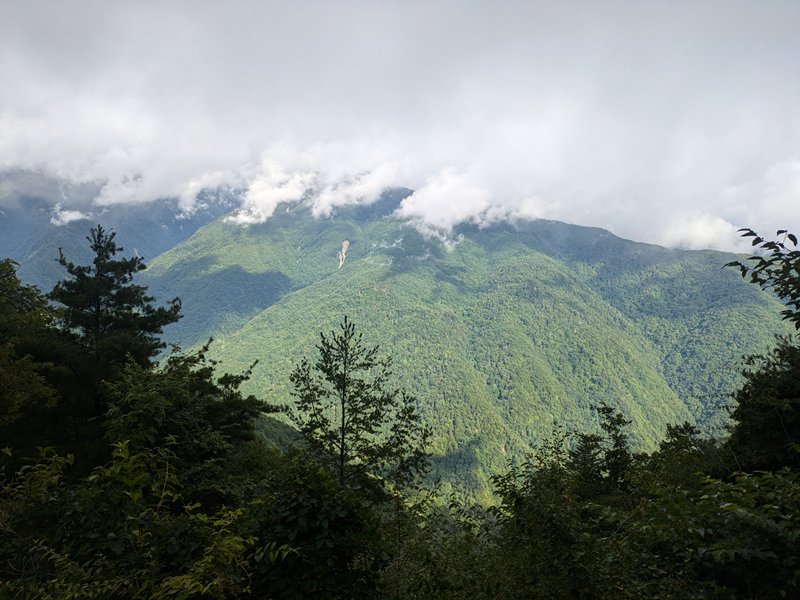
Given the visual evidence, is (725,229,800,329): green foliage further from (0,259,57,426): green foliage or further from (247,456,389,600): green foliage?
(0,259,57,426): green foliage

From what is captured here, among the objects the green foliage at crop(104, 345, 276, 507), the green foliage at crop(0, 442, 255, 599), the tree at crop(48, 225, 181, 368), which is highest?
the tree at crop(48, 225, 181, 368)

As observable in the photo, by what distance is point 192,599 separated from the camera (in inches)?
128

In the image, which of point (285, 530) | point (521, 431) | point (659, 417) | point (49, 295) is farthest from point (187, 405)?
point (659, 417)

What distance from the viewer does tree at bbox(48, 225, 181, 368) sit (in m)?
17.1

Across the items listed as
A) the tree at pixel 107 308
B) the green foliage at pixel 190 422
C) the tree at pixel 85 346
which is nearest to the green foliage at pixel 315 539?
the green foliage at pixel 190 422

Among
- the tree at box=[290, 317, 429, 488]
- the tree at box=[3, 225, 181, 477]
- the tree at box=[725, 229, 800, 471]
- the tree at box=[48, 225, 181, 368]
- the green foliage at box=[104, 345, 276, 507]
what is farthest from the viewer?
the tree at box=[48, 225, 181, 368]

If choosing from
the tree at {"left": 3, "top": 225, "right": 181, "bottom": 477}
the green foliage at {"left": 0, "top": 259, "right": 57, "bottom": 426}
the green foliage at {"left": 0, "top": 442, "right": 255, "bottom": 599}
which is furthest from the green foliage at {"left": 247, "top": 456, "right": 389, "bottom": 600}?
the green foliage at {"left": 0, "top": 259, "right": 57, "bottom": 426}

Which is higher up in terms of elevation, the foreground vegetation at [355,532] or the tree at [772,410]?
the tree at [772,410]

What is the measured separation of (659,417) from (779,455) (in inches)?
8733

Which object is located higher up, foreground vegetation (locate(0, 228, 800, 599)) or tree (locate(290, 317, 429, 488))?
tree (locate(290, 317, 429, 488))

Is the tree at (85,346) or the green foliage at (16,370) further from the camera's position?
the tree at (85,346)

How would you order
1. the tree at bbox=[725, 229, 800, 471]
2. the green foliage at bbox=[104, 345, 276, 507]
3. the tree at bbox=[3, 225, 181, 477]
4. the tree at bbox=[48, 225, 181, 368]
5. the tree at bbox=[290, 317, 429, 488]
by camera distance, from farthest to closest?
the tree at bbox=[48, 225, 181, 368], the tree at bbox=[3, 225, 181, 477], the tree at bbox=[290, 317, 429, 488], the tree at bbox=[725, 229, 800, 471], the green foliage at bbox=[104, 345, 276, 507]

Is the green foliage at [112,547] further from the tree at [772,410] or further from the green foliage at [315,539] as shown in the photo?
the tree at [772,410]

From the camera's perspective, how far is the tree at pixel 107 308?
56.2ft
